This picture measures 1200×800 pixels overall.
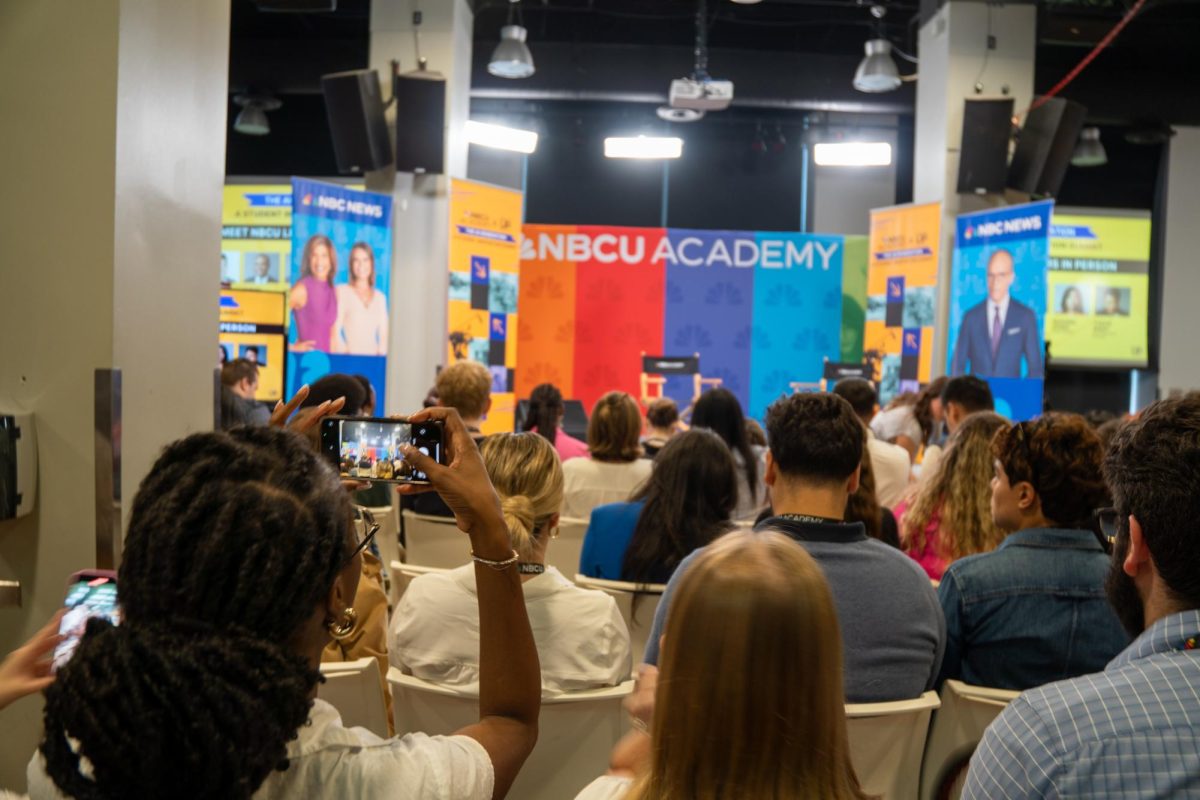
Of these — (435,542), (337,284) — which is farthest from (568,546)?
(337,284)

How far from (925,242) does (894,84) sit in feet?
5.38

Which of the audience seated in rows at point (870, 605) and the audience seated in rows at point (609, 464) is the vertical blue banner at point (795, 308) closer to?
the audience seated in rows at point (609, 464)

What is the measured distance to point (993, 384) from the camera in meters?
8.54

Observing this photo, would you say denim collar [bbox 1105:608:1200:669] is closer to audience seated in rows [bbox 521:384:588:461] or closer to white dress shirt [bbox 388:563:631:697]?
white dress shirt [bbox 388:563:631:697]

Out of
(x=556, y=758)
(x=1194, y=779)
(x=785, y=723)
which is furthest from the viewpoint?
(x=556, y=758)

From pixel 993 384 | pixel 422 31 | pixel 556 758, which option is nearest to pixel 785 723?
pixel 556 758

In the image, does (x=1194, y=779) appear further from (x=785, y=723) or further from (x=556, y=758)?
(x=556, y=758)

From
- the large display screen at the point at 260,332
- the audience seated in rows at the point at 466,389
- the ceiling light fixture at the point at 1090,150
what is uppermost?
the ceiling light fixture at the point at 1090,150

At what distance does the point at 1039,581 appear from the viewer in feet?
7.50

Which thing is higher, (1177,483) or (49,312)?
(49,312)

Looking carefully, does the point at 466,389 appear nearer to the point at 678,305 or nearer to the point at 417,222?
the point at 417,222

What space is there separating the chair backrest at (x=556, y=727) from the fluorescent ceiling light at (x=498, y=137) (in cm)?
824

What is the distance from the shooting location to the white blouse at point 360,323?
822 centimetres

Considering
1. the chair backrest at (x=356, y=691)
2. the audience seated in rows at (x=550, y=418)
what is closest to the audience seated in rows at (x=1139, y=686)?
the chair backrest at (x=356, y=691)
